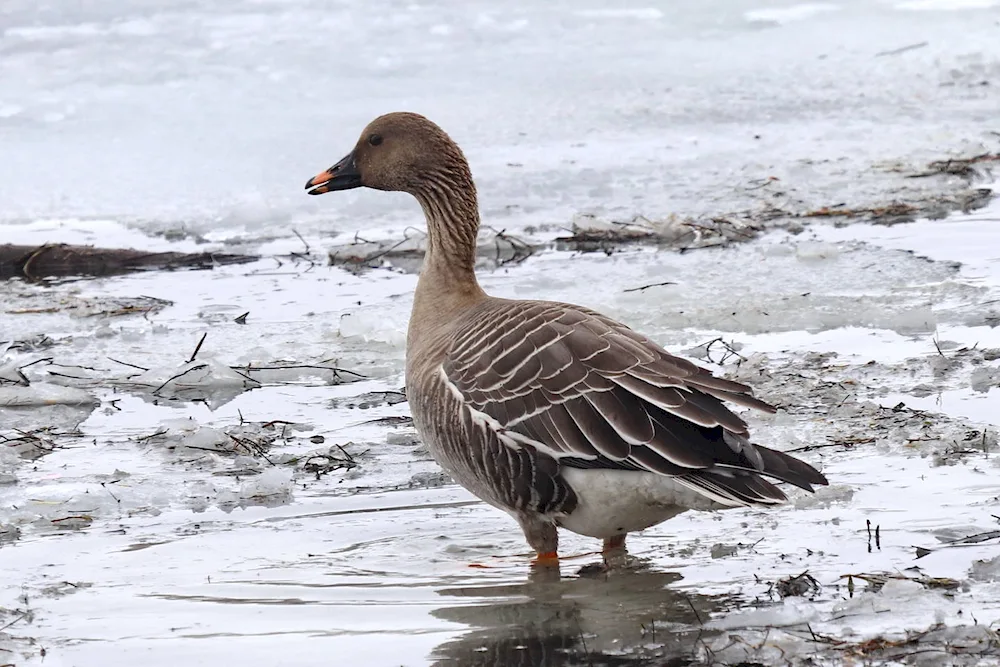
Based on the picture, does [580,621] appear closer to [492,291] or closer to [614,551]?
[614,551]

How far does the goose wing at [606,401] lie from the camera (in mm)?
4023

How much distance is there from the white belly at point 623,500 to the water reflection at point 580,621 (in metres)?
0.16

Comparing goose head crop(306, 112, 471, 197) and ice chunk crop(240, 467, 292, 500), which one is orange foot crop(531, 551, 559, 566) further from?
goose head crop(306, 112, 471, 197)

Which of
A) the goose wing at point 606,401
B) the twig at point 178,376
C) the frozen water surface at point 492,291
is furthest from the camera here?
the twig at point 178,376

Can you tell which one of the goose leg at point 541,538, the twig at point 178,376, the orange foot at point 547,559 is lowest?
the orange foot at point 547,559

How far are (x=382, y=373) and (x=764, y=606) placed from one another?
3186mm

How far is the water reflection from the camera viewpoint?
3500mm

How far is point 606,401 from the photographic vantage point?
4.26m

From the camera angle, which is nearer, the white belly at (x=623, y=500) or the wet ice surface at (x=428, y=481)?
the wet ice surface at (x=428, y=481)

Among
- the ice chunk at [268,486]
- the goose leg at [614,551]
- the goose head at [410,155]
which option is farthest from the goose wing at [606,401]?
the goose head at [410,155]

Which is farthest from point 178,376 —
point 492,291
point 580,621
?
point 580,621

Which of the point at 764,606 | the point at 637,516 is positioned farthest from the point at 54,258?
the point at 764,606

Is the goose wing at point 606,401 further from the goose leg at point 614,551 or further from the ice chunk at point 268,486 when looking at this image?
the ice chunk at point 268,486

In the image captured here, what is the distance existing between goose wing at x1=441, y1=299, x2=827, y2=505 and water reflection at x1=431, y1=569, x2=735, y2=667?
14.3 inches
